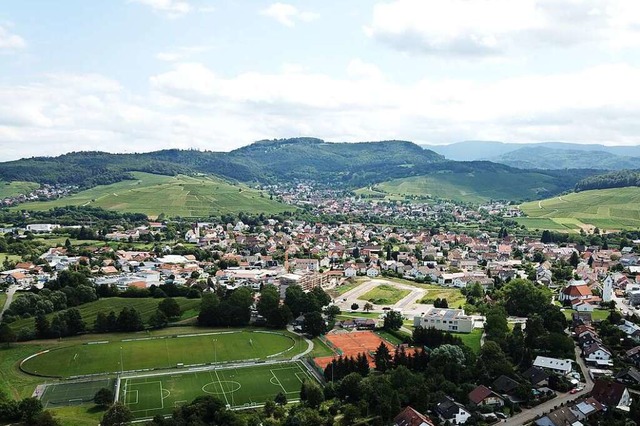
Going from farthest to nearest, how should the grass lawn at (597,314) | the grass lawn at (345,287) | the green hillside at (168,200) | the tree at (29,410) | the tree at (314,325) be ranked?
the green hillside at (168,200) < the grass lawn at (345,287) < the grass lawn at (597,314) < the tree at (314,325) < the tree at (29,410)

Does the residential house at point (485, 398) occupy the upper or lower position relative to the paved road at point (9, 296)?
lower

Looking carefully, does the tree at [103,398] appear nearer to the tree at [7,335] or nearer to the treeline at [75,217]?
the tree at [7,335]

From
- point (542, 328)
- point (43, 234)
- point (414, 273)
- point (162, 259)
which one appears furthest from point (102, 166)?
point (542, 328)

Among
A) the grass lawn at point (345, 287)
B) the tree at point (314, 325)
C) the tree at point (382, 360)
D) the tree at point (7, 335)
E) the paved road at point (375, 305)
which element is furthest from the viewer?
the grass lawn at point (345, 287)

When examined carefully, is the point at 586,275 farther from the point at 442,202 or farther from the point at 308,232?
the point at 442,202

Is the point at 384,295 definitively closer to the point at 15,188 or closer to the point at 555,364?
the point at 555,364

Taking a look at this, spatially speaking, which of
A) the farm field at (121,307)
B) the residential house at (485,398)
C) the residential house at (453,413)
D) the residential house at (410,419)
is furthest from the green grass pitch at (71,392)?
the residential house at (485,398)
